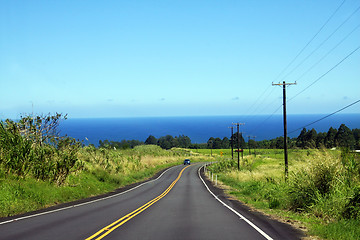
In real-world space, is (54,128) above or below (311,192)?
above

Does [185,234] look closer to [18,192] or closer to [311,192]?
[311,192]

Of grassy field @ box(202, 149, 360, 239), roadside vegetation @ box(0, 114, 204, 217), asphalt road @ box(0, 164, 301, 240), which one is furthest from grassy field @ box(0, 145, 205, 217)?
grassy field @ box(202, 149, 360, 239)

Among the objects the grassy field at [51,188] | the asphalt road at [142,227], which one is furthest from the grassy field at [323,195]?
the grassy field at [51,188]

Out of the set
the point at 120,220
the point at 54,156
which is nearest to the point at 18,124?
the point at 54,156

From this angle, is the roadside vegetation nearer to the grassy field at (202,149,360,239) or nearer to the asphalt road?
the asphalt road

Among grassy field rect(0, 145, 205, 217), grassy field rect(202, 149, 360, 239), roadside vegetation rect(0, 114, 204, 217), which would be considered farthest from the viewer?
roadside vegetation rect(0, 114, 204, 217)

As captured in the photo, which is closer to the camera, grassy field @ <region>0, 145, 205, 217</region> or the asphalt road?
the asphalt road

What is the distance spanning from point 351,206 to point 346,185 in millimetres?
1593

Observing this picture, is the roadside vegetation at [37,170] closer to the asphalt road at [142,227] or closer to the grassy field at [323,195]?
the asphalt road at [142,227]

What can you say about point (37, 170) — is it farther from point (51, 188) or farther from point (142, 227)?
point (142, 227)

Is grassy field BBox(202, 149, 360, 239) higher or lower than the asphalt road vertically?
higher

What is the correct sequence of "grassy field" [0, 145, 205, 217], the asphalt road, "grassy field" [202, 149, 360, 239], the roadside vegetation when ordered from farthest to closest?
the roadside vegetation → "grassy field" [0, 145, 205, 217] → "grassy field" [202, 149, 360, 239] → the asphalt road

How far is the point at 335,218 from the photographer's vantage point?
449 inches

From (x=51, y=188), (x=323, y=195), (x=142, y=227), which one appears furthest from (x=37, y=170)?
(x=323, y=195)
